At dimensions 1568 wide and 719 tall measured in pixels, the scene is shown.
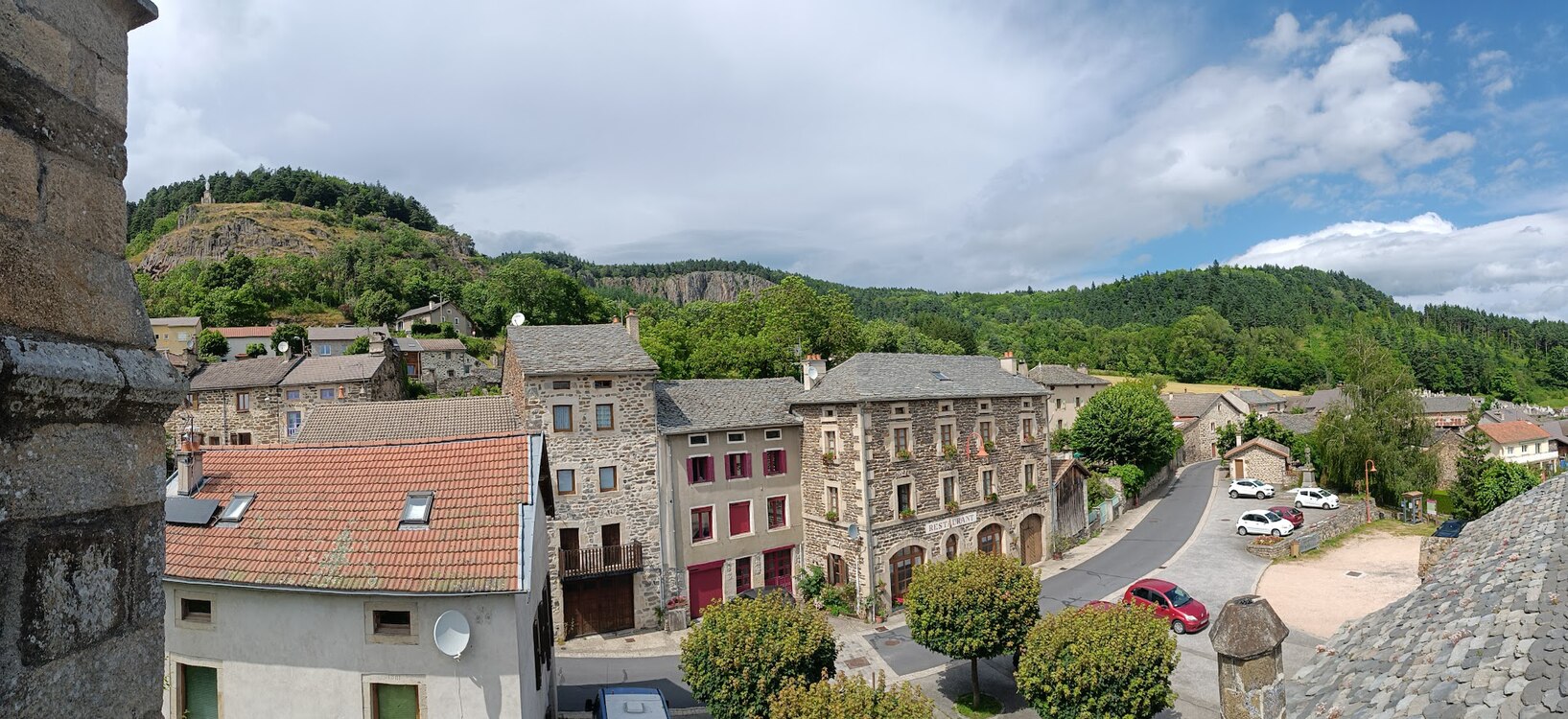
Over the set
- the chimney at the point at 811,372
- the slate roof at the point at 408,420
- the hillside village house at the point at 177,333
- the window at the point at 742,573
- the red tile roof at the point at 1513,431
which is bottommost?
the window at the point at 742,573

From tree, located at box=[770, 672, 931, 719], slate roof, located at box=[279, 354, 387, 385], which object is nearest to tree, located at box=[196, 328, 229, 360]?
slate roof, located at box=[279, 354, 387, 385]

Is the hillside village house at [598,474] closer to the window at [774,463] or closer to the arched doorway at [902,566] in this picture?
the window at [774,463]

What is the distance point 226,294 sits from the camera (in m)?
73.6

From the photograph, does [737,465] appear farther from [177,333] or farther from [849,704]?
[177,333]

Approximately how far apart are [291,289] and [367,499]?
86.2 m

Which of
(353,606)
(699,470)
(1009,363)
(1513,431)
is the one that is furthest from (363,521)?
(1513,431)

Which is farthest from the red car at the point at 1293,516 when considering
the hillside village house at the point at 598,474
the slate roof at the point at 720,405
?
the hillside village house at the point at 598,474

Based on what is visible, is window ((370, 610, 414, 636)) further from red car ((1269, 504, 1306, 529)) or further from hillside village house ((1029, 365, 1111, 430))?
hillside village house ((1029, 365, 1111, 430))

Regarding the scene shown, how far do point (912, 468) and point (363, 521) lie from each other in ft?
67.8

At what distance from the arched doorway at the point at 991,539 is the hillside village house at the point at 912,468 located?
2.4 inches

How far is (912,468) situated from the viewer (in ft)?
97.4

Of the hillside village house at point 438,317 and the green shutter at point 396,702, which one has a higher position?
the hillside village house at point 438,317

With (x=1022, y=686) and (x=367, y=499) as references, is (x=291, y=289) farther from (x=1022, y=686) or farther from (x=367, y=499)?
(x=1022, y=686)

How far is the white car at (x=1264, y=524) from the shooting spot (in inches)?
1428
